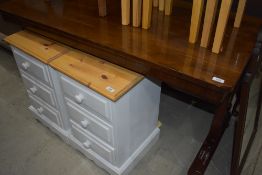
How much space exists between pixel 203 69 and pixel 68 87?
2.06 ft

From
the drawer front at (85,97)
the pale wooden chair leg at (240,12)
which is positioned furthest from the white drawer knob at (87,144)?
the pale wooden chair leg at (240,12)

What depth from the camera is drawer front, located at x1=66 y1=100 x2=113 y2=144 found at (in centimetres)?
113

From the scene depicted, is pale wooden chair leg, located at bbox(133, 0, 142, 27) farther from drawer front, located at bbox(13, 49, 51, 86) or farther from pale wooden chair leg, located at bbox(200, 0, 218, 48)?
drawer front, located at bbox(13, 49, 51, 86)

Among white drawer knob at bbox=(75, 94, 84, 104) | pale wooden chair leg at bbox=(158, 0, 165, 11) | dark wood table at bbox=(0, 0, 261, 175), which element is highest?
pale wooden chair leg at bbox=(158, 0, 165, 11)

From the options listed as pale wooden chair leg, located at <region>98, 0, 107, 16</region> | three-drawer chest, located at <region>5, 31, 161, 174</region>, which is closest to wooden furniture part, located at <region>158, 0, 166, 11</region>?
pale wooden chair leg, located at <region>98, 0, 107, 16</region>

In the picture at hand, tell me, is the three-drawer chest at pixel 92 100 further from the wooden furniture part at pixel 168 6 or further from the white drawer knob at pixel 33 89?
the wooden furniture part at pixel 168 6

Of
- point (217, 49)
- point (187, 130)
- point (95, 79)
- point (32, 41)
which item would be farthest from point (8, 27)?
point (217, 49)

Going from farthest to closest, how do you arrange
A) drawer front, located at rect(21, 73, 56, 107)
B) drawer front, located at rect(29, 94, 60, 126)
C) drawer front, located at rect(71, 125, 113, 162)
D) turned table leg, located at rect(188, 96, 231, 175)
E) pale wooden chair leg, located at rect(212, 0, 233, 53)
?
drawer front, located at rect(29, 94, 60, 126), drawer front, located at rect(21, 73, 56, 107), drawer front, located at rect(71, 125, 113, 162), turned table leg, located at rect(188, 96, 231, 175), pale wooden chair leg, located at rect(212, 0, 233, 53)

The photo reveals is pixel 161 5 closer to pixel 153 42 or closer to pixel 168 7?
pixel 168 7

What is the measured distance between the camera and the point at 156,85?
4.08 ft

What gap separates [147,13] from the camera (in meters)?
1.05

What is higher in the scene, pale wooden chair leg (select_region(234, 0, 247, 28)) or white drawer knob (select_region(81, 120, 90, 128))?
pale wooden chair leg (select_region(234, 0, 247, 28))

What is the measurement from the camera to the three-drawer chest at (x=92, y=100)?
104 centimetres

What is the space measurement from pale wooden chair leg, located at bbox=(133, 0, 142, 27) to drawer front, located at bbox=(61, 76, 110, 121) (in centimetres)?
37
